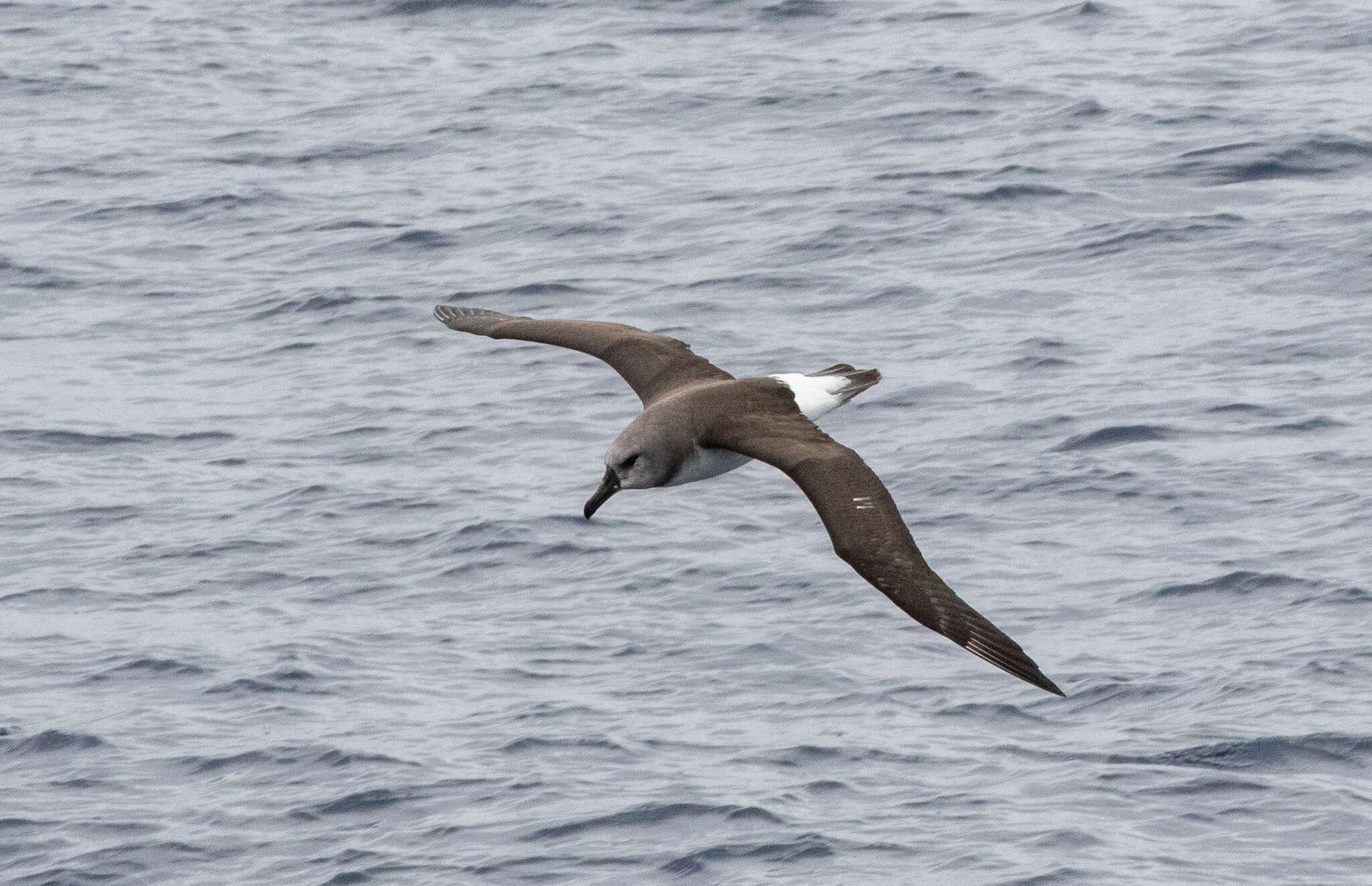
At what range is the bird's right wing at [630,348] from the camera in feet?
44.4

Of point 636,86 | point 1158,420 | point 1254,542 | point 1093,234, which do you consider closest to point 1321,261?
point 1093,234

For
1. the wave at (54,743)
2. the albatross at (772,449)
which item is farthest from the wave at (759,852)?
the wave at (54,743)

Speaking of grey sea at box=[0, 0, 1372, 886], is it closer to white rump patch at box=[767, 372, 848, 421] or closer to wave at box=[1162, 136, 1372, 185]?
wave at box=[1162, 136, 1372, 185]

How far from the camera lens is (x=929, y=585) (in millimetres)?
10867

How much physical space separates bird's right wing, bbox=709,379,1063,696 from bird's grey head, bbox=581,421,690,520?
264 millimetres

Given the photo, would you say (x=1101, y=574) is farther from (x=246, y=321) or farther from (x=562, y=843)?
(x=246, y=321)

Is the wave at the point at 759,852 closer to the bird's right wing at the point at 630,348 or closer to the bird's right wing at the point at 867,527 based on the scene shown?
the bird's right wing at the point at 630,348

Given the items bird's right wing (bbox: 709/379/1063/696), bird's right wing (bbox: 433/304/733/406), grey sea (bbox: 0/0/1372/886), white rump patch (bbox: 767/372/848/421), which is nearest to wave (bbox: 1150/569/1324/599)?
grey sea (bbox: 0/0/1372/886)

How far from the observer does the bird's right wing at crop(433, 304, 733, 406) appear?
13.5 m

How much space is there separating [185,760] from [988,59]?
15959 mm

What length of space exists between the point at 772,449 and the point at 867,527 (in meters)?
0.89

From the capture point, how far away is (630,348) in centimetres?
1389

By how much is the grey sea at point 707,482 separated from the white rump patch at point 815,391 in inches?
106

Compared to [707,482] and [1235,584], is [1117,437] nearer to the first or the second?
[1235,584]
